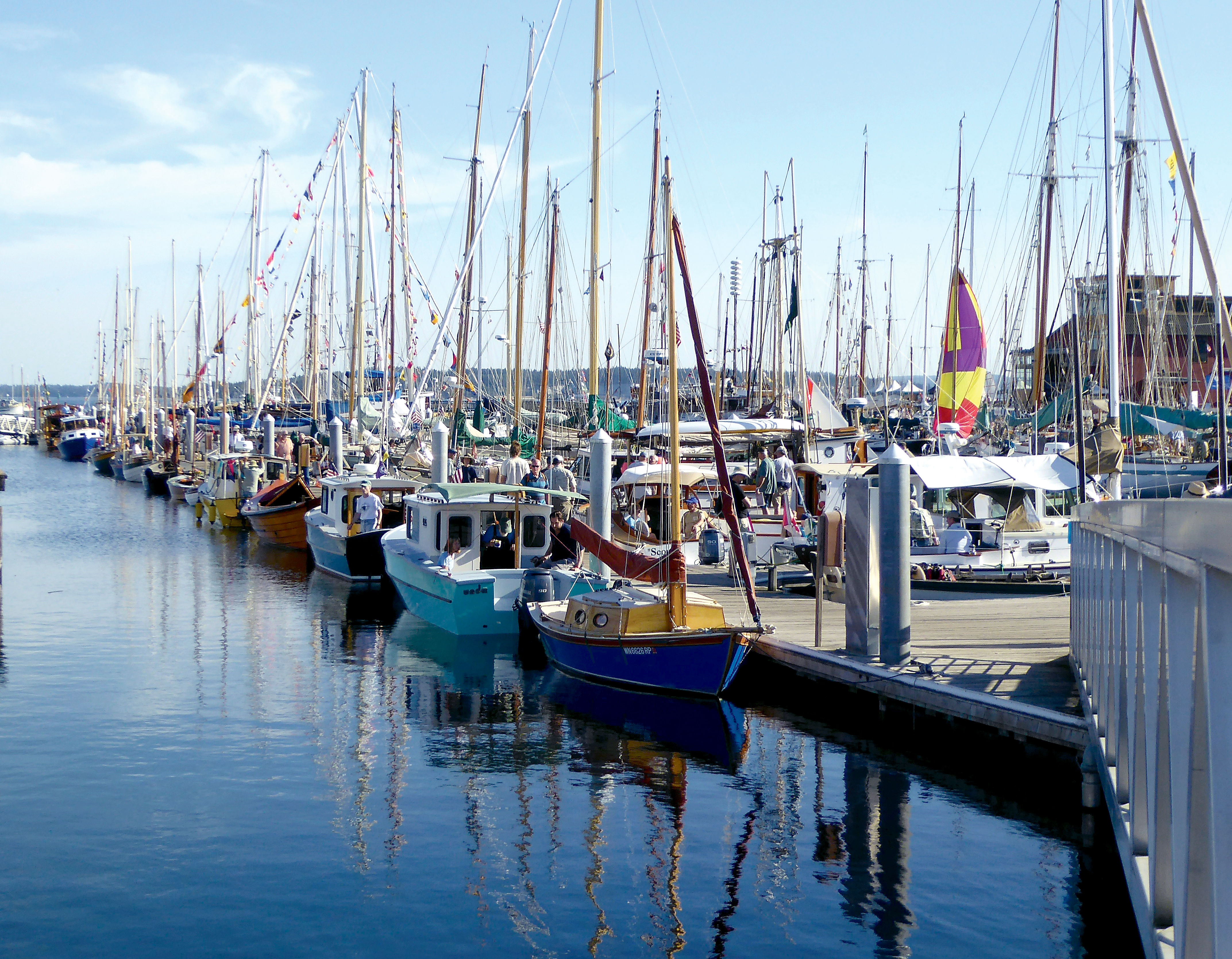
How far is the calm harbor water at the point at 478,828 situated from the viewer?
923 cm

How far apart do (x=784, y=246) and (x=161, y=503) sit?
110ft

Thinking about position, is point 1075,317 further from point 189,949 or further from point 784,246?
point 784,246

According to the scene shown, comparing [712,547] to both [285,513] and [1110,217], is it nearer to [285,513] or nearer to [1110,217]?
[1110,217]

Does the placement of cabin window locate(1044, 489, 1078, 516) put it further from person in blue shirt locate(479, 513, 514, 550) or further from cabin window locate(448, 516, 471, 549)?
cabin window locate(448, 516, 471, 549)

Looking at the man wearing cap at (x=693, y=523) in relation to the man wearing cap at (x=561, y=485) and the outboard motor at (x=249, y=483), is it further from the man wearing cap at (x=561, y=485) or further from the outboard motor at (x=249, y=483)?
the outboard motor at (x=249, y=483)

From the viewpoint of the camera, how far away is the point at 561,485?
26.4m

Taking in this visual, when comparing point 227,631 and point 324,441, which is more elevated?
point 324,441

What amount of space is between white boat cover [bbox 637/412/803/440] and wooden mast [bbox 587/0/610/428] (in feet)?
18.7

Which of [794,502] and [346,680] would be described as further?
[794,502]

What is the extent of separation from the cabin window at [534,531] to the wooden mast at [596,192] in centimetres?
456

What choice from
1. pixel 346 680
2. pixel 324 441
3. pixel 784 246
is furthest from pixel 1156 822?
pixel 324 441

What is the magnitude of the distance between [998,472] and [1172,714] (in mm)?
19112

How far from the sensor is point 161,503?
5512cm

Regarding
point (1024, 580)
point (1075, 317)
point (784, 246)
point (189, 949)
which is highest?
point (784, 246)
